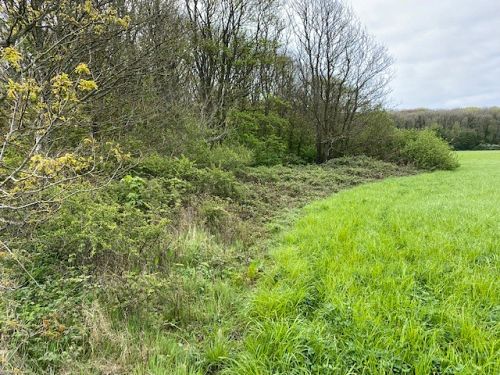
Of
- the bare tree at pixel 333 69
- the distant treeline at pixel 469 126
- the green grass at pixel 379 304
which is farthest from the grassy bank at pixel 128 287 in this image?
Answer: the distant treeline at pixel 469 126

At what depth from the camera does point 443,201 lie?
A: 322 inches

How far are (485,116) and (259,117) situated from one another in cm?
5441

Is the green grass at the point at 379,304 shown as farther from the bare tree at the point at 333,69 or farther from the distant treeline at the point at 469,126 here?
the distant treeline at the point at 469,126

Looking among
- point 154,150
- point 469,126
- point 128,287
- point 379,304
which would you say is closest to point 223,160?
point 154,150

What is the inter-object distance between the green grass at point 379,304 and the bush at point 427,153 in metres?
15.5

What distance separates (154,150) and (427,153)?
59.2ft

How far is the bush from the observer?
19.5 m

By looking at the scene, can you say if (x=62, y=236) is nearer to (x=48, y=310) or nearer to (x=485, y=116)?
(x=48, y=310)

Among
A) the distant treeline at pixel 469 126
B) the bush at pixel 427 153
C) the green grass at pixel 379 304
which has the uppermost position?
the distant treeline at pixel 469 126

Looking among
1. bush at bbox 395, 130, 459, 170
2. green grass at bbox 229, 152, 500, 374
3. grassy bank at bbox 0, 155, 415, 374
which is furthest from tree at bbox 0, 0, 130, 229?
bush at bbox 395, 130, 459, 170

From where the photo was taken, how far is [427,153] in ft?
64.1

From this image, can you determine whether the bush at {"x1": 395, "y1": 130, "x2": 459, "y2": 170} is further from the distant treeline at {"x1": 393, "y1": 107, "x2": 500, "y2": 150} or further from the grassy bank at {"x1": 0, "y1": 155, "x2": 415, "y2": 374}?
the distant treeline at {"x1": 393, "y1": 107, "x2": 500, "y2": 150}

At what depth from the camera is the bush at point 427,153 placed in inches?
770

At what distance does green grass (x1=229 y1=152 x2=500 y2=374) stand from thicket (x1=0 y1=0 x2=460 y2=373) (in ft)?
1.91
